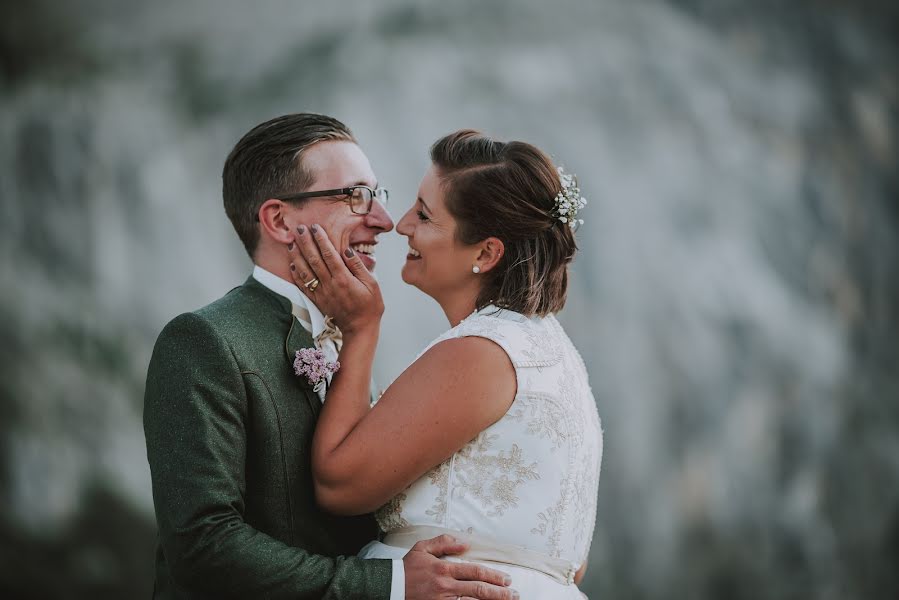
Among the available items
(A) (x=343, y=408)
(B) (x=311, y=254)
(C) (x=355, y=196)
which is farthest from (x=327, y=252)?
(A) (x=343, y=408)

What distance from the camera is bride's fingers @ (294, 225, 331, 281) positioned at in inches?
87.4

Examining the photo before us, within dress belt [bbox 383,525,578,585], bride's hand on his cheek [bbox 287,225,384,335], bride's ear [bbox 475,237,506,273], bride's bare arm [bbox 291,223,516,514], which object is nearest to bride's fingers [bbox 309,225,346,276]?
bride's hand on his cheek [bbox 287,225,384,335]

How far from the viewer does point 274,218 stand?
237 centimetres

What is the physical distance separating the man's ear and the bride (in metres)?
0.12

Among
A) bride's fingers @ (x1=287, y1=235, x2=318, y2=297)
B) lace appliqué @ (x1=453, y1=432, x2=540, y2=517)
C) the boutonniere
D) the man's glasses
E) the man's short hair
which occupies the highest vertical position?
the man's short hair

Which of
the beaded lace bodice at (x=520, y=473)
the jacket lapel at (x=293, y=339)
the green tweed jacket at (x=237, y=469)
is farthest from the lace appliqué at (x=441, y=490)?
the jacket lapel at (x=293, y=339)

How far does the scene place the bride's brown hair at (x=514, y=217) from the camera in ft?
7.52

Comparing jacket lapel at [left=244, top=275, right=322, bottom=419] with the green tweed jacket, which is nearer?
the green tweed jacket

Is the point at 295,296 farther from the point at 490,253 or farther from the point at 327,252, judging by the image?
the point at 490,253

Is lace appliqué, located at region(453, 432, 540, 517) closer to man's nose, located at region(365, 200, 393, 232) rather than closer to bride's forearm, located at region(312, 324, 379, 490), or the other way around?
bride's forearm, located at region(312, 324, 379, 490)

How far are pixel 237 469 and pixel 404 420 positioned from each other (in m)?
0.37

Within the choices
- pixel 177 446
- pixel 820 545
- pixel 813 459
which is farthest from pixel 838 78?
pixel 177 446

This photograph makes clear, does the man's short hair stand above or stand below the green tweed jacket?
above

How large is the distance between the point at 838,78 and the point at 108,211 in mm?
4644
